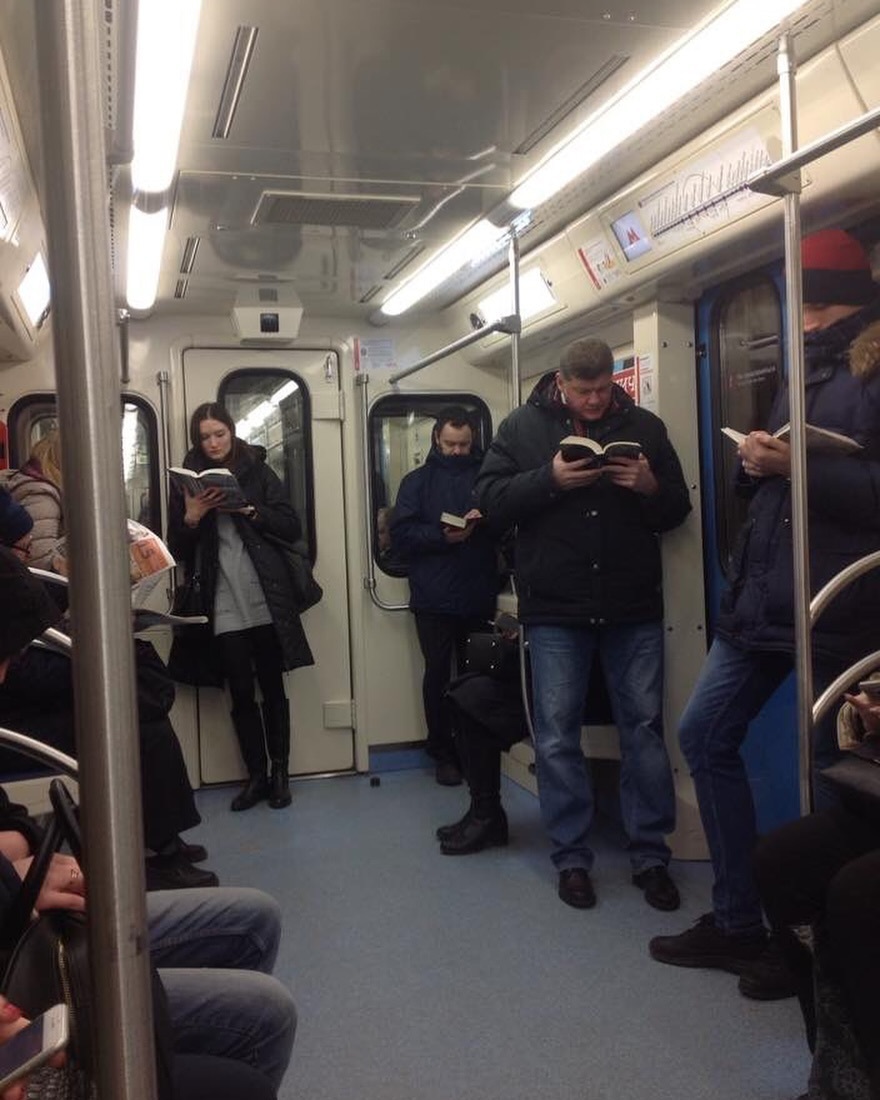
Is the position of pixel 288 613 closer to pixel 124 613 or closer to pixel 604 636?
pixel 604 636

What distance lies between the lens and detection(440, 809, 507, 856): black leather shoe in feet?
13.1

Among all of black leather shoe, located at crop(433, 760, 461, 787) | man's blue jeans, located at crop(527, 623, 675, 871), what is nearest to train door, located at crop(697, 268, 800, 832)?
man's blue jeans, located at crop(527, 623, 675, 871)

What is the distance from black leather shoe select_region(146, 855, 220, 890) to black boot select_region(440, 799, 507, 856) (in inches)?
38.8

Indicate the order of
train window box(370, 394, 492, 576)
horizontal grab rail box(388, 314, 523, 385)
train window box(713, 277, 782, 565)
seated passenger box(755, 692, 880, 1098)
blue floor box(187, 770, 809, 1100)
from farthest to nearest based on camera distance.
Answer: train window box(370, 394, 492, 576) < horizontal grab rail box(388, 314, 523, 385) < train window box(713, 277, 782, 565) < blue floor box(187, 770, 809, 1100) < seated passenger box(755, 692, 880, 1098)

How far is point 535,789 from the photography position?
4781 millimetres

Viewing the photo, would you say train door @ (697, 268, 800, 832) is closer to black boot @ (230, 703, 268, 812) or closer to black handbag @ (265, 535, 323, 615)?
black handbag @ (265, 535, 323, 615)

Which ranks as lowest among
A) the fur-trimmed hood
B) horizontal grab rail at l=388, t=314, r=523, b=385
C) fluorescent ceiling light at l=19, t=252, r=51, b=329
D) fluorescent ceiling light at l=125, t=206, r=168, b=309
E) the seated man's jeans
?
the seated man's jeans

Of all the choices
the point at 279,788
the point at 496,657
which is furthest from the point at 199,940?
the point at 279,788

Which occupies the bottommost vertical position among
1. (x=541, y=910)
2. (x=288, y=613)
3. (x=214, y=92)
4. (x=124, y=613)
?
(x=541, y=910)

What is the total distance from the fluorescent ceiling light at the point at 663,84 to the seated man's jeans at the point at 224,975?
233 cm

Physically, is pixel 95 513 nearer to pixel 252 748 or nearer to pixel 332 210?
pixel 332 210

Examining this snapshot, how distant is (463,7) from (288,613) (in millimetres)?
3188

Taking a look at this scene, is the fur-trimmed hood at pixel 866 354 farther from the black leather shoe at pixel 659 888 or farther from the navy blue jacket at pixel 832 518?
the black leather shoe at pixel 659 888

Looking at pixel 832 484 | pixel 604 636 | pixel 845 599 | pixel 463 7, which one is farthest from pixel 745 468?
pixel 463 7
